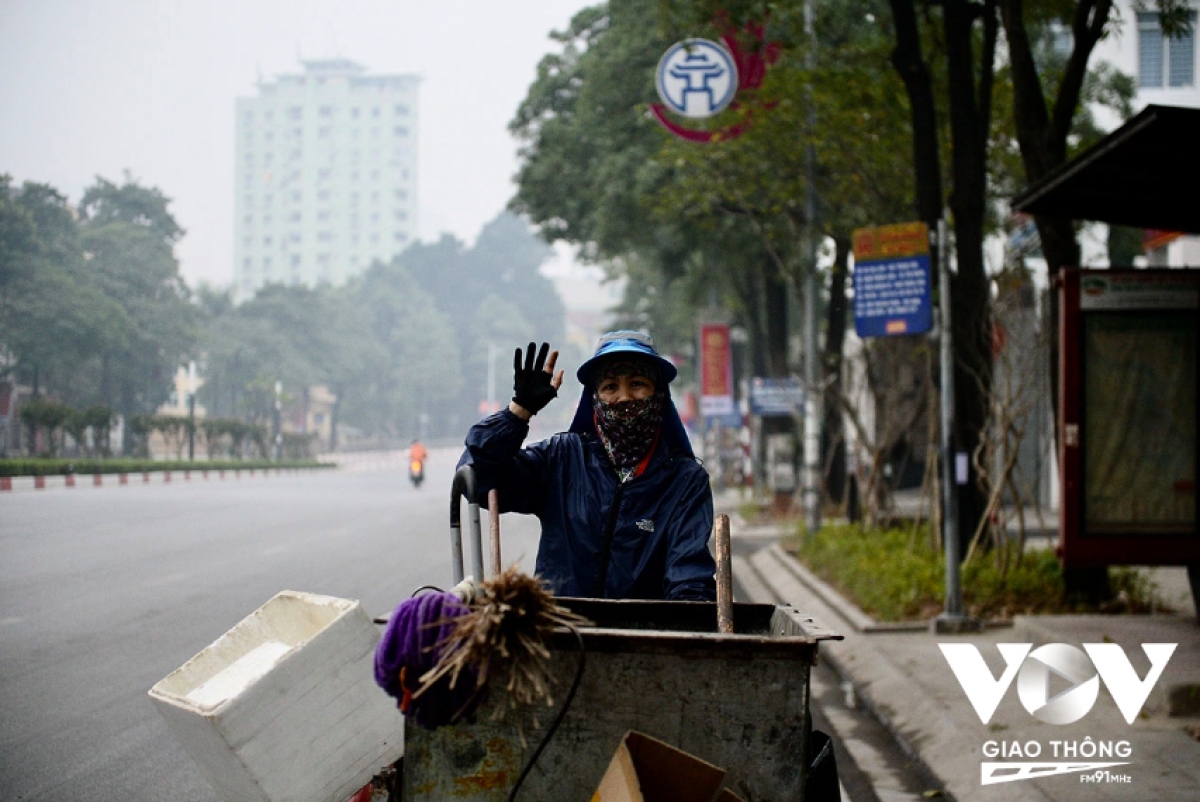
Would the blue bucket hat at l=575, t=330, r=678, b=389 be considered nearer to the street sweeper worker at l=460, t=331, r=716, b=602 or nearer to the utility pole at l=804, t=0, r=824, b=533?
the street sweeper worker at l=460, t=331, r=716, b=602

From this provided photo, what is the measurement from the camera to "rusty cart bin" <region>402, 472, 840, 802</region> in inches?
112

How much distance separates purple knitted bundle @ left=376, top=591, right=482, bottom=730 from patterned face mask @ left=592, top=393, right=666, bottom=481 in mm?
1432

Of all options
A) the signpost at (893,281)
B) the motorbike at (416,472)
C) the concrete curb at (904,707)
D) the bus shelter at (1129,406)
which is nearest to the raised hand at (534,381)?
the concrete curb at (904,707)

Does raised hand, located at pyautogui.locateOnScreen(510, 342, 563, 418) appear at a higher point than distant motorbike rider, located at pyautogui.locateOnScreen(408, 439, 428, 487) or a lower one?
Answer: higher

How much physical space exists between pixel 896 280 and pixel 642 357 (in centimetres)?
834

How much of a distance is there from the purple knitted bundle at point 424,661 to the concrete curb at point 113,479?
40.5 feet

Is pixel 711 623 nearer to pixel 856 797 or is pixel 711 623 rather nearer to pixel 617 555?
pixel 617 555

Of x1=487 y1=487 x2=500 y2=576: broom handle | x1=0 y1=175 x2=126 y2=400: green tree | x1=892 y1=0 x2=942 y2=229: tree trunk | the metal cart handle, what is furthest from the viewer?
x1=892 y1=0 x2=942 y2=229: tree trunk

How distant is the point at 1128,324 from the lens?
9422mm

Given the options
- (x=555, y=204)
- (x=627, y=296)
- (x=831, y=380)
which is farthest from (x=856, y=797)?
(x=627, y=296)

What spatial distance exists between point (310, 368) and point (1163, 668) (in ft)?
185

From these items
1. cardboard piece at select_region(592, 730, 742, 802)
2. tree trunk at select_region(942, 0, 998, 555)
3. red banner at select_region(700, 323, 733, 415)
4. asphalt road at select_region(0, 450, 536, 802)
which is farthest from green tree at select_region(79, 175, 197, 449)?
red banner at select_region(700, 323, 733, 415)

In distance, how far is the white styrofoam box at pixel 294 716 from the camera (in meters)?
2.99

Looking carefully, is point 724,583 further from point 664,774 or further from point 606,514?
point 606,514
